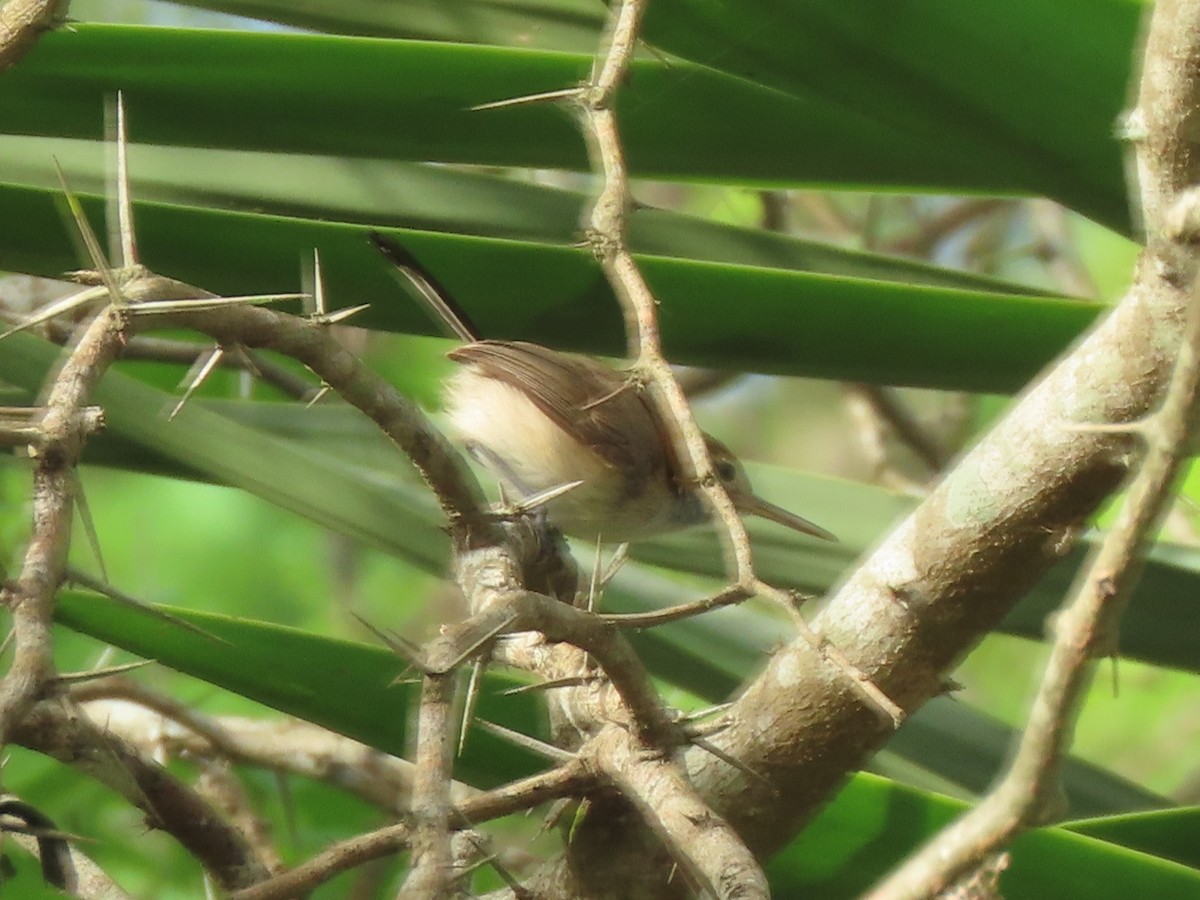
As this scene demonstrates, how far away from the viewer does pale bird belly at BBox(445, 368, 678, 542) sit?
3020mm

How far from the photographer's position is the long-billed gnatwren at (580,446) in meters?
2.96

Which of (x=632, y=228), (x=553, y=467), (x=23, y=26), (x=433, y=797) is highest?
(x=553, y=467)

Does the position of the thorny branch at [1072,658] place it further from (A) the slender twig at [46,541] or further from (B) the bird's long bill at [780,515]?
(B) the bird's long bill at [780,515]

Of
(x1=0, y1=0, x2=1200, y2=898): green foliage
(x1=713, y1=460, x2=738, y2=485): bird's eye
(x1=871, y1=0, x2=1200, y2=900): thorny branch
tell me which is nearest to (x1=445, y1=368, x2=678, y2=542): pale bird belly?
(x1=713, y1=460, x2=738, y2=485): bird's eye

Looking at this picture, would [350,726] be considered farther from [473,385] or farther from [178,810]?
[473,385]

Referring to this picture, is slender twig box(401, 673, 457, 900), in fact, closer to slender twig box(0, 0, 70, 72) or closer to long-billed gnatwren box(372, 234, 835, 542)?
slender twig box(0, 0, 70, 72)

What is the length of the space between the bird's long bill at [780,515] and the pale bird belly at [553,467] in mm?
333

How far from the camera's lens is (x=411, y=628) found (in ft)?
17.8

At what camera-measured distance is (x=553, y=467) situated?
3100 mm

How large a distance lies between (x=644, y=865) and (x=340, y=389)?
24.1 inches

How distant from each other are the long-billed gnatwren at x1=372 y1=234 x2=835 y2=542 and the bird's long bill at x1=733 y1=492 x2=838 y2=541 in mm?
107

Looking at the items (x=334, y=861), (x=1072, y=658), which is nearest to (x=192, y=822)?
(x=334, y=861)

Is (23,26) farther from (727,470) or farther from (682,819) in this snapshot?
(727,470)

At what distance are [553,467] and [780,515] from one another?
0.70 meters
